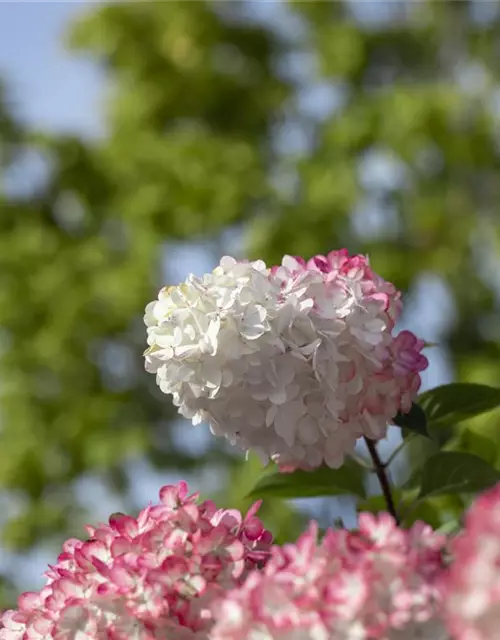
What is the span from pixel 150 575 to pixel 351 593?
185 millimetres

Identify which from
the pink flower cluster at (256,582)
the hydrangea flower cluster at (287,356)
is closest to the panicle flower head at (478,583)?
the pink flower cluster at (256,582)

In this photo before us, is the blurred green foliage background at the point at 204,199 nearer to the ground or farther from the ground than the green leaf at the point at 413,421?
farther from the ground

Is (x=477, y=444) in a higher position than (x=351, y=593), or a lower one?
higher

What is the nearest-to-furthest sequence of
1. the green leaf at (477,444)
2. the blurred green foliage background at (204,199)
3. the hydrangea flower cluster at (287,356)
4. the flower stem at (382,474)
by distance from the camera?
the hydrangea flower cluster at (287,356)
the flower stem at (382,474)
the green leaf at (477,444)
the blurred green foliage background at (204,199)

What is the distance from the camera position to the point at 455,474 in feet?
2.91

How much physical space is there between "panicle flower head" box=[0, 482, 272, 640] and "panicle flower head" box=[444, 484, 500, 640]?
0.22 metres

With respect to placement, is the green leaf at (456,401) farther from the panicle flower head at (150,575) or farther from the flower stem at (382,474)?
the panicle flower head at (150,575)

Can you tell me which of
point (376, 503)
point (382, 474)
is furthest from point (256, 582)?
point (376, 503)

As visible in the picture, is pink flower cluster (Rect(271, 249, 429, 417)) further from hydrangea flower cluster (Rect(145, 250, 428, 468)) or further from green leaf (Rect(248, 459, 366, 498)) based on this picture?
green leaf (Rect(248, 459, 366, 498))

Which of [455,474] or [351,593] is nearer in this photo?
[351,593]

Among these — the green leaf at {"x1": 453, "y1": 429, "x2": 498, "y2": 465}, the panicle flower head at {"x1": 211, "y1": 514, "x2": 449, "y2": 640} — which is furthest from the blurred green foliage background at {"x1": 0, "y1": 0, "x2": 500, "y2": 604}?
the panicle flower head at {"x1": 211, "y1": 514, "x2": 449, "y2": 640}

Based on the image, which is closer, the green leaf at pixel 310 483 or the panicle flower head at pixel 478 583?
the panicle flower head at pixel 478 583

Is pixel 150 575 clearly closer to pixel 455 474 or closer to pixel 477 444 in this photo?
pixel 455 474

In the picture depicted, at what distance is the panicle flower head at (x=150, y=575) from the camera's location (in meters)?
0.62
